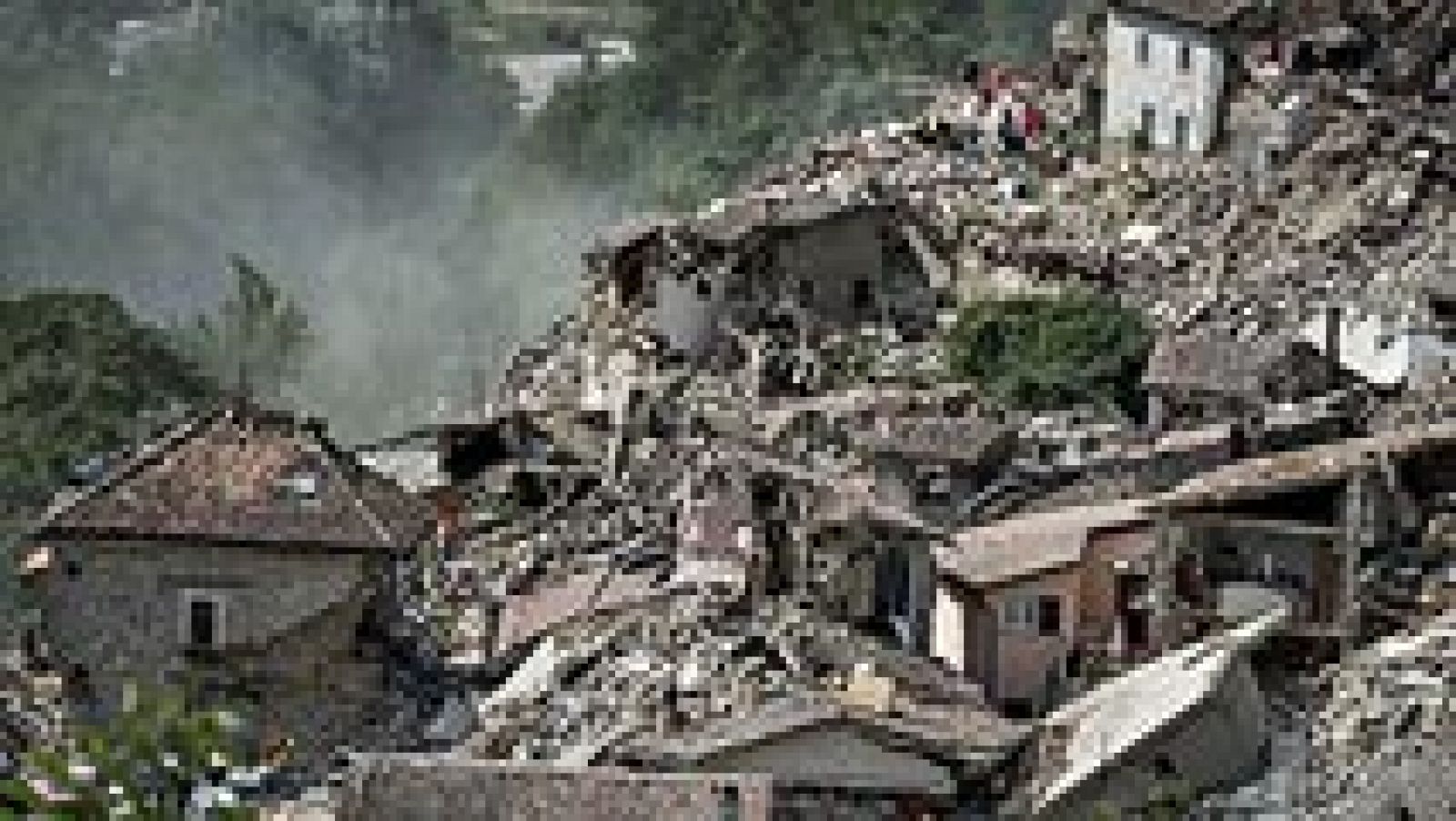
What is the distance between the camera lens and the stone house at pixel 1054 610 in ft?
107

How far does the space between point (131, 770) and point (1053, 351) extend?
18.1m

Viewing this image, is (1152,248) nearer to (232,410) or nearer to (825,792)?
(232,410)

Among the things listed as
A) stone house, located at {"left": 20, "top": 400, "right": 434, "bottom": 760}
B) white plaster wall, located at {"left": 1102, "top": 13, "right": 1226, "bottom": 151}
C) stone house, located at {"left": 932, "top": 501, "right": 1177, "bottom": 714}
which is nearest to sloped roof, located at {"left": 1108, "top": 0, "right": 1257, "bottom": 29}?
white plaster wall, located at {"left": 1102, "top": 13, "right": 1226, "bottom": 151}

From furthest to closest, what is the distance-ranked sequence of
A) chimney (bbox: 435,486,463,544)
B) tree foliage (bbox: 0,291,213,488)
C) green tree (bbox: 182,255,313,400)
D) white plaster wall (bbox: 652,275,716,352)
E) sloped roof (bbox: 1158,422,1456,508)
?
green tree (bbox: 182,255,313,400), white plaster wall (bbox: 652,275,716,352), tree foliage (bbox: 0,291,213,488), chimney (bbox: 435,486,463,544), sloped roof (bbox: 1158,422,1456,508)

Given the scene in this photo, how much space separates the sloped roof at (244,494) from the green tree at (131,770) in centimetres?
684

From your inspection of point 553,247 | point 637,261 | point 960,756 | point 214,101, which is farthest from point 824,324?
point 214,101

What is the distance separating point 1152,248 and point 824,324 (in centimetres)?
411

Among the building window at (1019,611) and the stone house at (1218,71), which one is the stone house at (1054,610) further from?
the stone house at (1218,71)

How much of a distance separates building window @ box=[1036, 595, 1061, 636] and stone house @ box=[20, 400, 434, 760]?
6262 millimetres

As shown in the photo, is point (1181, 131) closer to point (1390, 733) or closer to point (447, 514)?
point (447, 514)

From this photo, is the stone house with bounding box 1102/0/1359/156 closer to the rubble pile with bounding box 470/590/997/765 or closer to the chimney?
the chimney

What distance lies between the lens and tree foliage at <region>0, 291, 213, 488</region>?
43.6 metres

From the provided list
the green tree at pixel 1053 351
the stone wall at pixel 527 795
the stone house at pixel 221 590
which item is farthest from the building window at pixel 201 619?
the green tree at pixel 1053 351

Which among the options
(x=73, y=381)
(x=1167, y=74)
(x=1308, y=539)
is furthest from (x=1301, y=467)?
(x=73, y=381)
